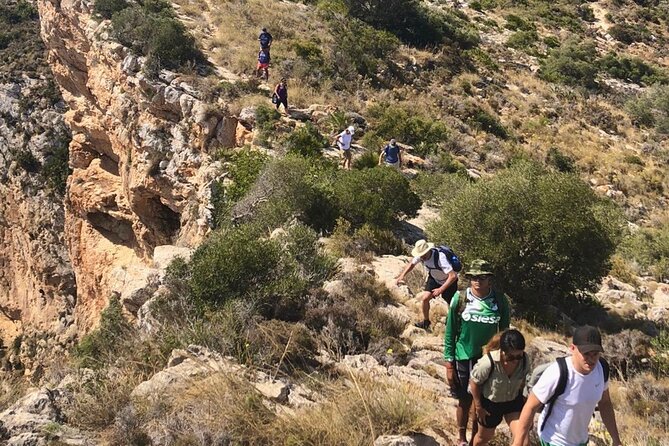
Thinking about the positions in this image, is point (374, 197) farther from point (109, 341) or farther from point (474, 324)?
point (474, 324)

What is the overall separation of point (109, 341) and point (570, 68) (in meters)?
26.5

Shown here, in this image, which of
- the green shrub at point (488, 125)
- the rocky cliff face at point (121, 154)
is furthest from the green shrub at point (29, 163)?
the green shrub at point (488, 125)

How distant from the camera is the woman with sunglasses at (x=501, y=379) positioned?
3.66 meters

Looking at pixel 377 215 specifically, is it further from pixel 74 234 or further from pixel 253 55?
pixel 74 234

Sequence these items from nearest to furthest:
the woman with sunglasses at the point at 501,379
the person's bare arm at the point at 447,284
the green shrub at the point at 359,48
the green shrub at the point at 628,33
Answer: the woman with sunglasses at the point at 501,379 → the person's bare arm at the point at 447,284 → the green shrub at the point at 359,48 → the green shrub at the point at 628,33

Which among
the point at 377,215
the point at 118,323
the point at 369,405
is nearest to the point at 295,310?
the point at 369,405

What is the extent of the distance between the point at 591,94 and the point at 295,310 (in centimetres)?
2495

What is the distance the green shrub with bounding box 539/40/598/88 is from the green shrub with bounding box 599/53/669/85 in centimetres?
111

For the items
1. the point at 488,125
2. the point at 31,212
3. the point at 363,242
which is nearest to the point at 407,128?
the point at 488,125

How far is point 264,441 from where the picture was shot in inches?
153

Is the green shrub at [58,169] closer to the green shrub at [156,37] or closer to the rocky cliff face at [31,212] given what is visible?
the rocky cliff face at [31,212]

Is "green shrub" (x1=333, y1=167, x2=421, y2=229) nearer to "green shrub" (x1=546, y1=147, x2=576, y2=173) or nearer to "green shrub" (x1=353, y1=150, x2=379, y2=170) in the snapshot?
"green shrub" (x1=353, y1=150, x2=379, y2=170)

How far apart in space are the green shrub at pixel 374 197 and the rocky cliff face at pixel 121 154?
3.66 meters

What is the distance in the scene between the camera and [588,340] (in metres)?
3.16
